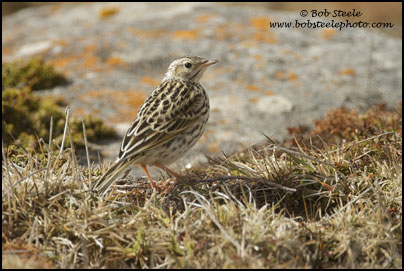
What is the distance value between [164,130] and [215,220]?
5.53 ft

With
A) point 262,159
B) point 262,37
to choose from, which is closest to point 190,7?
point 262,37

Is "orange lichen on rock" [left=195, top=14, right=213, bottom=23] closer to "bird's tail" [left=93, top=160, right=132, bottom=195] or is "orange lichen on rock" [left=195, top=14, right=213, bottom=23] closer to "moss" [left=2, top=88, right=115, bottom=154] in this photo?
"moss" [left=2, top=88, right=115, bottom=154]

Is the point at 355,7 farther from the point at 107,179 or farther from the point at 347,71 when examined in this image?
the point at 107,179

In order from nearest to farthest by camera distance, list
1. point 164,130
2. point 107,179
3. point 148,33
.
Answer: point 107,179, point 164,130, point 148,33

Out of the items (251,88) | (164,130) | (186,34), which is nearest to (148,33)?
(186,34)

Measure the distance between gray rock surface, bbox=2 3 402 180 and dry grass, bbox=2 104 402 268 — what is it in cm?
299

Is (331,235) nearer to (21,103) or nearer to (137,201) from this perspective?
(137,201)

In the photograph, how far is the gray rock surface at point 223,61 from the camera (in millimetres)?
9648

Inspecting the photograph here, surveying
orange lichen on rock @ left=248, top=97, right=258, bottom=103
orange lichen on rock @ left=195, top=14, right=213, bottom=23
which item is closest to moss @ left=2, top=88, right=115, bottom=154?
orange lichen on rock @ left=248, top=97, right=258, bottom=103

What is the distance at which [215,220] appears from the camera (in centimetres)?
451

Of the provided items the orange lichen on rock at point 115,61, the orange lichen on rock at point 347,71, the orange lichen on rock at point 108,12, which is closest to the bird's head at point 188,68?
the orange lichen on rock at point 115,61

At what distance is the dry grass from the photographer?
4.38 m

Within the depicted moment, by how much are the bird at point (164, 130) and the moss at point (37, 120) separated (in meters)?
2.37

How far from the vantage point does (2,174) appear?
5.12m
